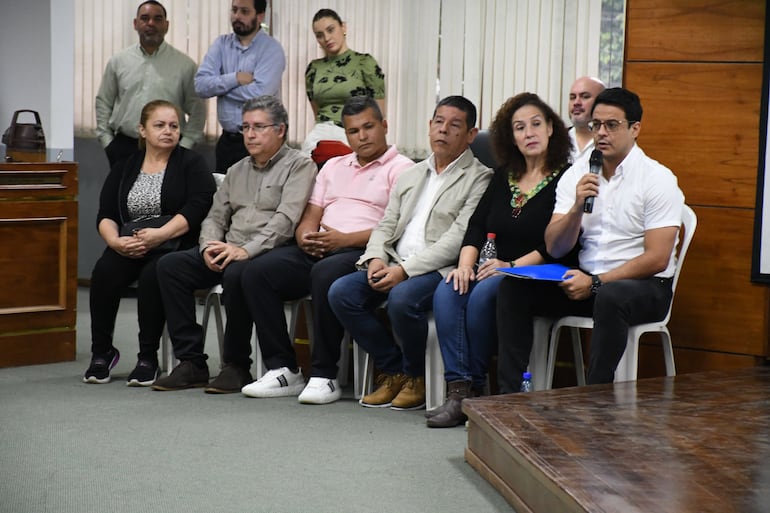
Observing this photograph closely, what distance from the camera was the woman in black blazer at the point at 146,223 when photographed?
4566 millimetres

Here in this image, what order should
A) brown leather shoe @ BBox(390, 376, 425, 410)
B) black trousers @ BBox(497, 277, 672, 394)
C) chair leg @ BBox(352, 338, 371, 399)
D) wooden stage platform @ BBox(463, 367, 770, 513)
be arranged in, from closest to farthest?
wooden stage platform @ BBox(463, 367, 770, 513)
black trousers @ BBox(497, 277, 672, 394)
brown leather shoe @ BBox(390, 376, 425, 410)
chair leg @ BBox(352, 338, 371, 399)

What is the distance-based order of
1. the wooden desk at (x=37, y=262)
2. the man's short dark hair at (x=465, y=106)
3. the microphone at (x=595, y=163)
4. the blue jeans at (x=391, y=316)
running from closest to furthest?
the microphone at (x=595, y=163)
the blue jeans at (x=391, y=316)
the man's short dark hair at (x=465, y=106)
the wooden desk at (x=37, y=262)

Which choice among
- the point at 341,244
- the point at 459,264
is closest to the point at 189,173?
the point at 341,244

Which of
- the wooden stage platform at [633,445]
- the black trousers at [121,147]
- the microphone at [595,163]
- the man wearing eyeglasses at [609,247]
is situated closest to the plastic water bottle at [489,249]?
the man wearing eyeglasses at [609,247]

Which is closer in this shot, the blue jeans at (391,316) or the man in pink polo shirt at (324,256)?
the blue jeans at (391,316)

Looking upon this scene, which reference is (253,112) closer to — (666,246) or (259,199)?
(259,199)

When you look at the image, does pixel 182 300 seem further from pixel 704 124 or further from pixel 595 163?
pixel 704 124

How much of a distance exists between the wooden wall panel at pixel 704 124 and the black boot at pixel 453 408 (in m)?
1.07

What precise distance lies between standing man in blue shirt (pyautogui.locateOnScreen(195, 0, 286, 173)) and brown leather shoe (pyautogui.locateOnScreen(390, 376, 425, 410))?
2379mm

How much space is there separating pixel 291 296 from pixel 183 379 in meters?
0.55

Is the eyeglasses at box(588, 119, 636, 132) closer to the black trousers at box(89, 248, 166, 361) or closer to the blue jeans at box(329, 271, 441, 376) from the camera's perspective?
the blue jeans at box(329, 271, 441, 376)

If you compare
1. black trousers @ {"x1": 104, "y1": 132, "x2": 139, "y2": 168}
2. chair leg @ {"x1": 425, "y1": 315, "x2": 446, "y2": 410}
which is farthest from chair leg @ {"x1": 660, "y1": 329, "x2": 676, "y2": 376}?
black trousers @ {"x1": 104, "y1": 132, "x2": 139, "y2": 168}

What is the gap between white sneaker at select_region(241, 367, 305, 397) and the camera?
425 centimetres

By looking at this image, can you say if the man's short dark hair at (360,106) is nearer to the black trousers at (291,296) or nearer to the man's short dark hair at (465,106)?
the man's short dark hair at (465,106)
